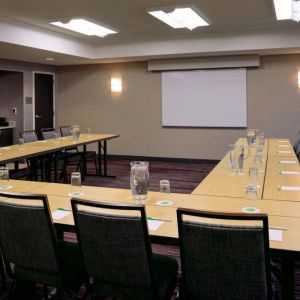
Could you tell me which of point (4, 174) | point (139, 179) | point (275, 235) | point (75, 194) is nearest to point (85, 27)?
point (4, 174)

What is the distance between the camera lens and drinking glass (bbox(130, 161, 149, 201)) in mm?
2326

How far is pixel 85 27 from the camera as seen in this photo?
19.8 feet

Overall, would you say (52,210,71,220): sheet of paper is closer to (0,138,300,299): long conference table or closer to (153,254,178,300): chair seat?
(0,138,300,299): long conference table

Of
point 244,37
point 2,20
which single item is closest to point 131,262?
point 2,20

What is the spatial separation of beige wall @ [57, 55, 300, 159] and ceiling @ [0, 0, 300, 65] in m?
0.60

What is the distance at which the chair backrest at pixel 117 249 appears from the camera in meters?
1.62

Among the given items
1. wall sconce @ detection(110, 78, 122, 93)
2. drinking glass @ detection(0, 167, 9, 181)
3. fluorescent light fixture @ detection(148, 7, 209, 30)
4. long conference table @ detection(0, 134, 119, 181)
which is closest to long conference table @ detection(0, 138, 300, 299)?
drinking glass @ detection(0, 167, 9, 181)

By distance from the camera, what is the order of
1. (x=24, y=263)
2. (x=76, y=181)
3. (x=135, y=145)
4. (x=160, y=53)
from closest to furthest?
(x=24, y=263) < (x=76, y=181) < (x=160, y=53) < (x=135, y=145)

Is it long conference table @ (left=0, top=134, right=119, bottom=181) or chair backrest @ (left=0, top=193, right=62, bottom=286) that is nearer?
chair backrest @ (left=0, top=193, right=62, bottom=286)

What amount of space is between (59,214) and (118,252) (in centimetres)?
59

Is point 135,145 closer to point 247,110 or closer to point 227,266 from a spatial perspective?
point 247,110

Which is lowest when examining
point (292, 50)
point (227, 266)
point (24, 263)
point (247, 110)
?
point (24, 263)

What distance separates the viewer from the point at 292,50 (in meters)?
6.97

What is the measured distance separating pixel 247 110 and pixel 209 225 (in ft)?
22.0
